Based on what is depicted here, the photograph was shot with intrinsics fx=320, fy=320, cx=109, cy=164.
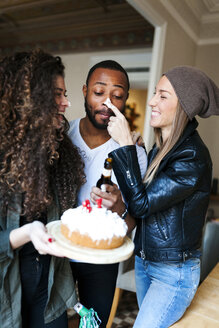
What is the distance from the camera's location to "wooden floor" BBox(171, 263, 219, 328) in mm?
1263

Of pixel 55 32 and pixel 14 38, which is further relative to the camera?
pixel 14 38

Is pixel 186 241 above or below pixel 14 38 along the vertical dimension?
below

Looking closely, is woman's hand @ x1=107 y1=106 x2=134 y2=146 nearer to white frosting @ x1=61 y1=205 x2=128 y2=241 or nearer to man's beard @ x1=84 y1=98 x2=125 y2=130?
man's beard @ x1=84 y1=98 x2=125 y2=130

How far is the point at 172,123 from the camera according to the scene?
1.26 meters

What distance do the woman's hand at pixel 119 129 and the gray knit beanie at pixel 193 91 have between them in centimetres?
23

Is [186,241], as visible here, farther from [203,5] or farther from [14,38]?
[14,38]

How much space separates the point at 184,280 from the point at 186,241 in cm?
16

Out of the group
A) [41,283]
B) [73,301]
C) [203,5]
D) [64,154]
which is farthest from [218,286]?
[203,5]

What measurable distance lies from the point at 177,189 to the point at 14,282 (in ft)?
2.10

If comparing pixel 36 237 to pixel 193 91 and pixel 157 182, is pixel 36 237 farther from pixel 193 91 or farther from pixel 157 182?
pixel 193 91

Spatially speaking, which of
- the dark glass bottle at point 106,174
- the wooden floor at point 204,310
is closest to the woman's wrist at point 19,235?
the dark glass bottle at point 106,174

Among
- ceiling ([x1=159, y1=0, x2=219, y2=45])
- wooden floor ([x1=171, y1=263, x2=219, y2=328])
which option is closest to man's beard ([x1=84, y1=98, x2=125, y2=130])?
wooden floor ([x1=171, y1=263, x2=219, y2=328])

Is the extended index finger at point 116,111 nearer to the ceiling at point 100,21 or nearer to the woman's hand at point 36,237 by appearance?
the woman's hand at point 36,237

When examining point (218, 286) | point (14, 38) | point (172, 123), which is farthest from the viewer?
point (14, 38)
